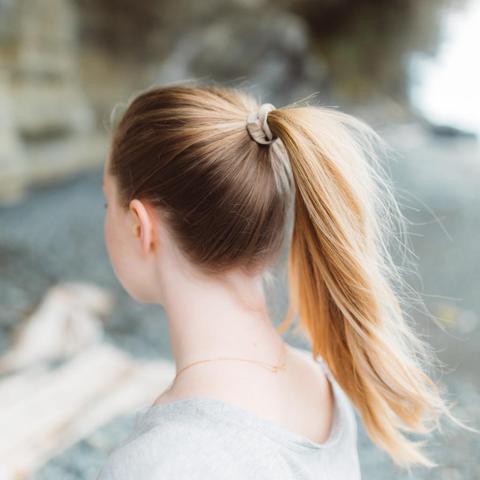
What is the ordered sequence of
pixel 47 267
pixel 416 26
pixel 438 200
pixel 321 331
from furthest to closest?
1. pixel 416 26
2. pixel 438 200
3. pixel 47 267
4. pixel 321 331

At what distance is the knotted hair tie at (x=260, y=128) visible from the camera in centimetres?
98

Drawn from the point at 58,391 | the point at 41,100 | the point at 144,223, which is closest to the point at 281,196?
the point at 144,223

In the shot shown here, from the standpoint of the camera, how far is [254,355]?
100 cm

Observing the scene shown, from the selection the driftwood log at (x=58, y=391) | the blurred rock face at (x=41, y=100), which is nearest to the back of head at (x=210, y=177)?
the driftwood log at (x=58, y=391)

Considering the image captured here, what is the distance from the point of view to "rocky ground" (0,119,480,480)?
188 cm

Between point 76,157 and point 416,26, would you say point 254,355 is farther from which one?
point 416,26

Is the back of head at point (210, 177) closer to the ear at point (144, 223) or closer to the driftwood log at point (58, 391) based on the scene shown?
the ear at point (144, 223)

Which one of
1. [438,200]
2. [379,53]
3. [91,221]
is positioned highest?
[379,53]

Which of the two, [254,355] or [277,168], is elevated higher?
[277,168]

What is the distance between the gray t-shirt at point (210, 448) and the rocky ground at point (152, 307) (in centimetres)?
44

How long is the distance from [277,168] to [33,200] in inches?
149

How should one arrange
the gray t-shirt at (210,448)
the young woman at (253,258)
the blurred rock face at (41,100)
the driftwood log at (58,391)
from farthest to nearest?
1. the blurred rock face at (41,100)
2. the driftwood log at (58,391)
3. the young woman at (253,258)
4. the gray t-shirt at (210,448)

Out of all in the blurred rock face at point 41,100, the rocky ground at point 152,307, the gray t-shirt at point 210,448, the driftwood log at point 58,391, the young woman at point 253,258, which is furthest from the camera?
the blurred rock face at point 41,100

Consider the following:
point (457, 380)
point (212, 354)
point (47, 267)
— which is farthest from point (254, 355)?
point (47, 267)
